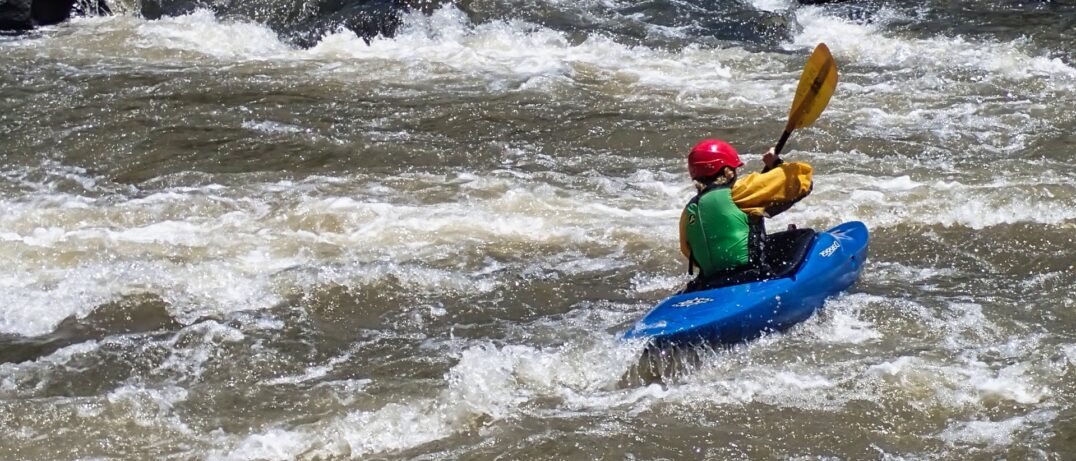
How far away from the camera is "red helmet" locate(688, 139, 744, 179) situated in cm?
479

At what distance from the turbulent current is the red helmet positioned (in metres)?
0.76

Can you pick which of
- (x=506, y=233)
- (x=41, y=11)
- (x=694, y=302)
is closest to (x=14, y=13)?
(x=41, y=11)

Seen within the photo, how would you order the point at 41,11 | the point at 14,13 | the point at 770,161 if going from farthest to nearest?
the point at 41,11 → the point at 14,13 → the point at 770,161

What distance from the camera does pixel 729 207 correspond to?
15.8 feet

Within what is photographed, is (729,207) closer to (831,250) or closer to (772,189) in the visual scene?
(772,189)

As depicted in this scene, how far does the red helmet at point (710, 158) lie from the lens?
15.7ft

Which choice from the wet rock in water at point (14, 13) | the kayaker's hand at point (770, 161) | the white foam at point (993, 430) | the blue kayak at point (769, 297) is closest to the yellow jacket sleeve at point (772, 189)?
the kayaker's hand at point (770, 161)

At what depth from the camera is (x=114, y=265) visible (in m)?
5.89

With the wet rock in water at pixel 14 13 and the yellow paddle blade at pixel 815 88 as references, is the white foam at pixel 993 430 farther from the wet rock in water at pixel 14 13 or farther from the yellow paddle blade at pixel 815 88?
the wet rock in water at pixel 14 13

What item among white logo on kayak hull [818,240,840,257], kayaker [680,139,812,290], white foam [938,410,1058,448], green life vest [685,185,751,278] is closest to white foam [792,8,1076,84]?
white logo on kayak hull [818,240,840,257]

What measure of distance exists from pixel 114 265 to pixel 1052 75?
23.2 feet

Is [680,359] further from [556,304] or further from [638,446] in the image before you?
[556,304]

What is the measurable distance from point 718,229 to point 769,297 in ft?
1.18

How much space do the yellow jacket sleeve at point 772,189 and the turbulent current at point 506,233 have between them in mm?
546
